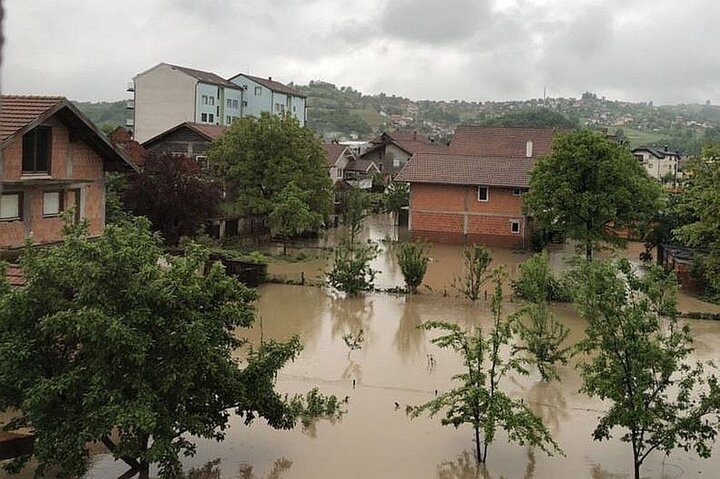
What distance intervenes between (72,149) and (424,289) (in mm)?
10317

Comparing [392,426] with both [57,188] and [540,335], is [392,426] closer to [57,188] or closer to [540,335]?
[540,335]

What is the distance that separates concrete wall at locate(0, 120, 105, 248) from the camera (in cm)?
1673

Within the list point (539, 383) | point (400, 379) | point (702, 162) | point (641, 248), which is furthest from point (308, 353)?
point (641, 248)

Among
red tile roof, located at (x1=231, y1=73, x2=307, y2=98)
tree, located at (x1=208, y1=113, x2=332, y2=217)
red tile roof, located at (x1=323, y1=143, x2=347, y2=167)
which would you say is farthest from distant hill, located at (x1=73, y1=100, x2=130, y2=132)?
tree, located at (x1=208, y1=113, x2=332, y2=217)

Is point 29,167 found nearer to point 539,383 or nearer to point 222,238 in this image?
point 539,383

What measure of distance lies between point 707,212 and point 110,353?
1268cm

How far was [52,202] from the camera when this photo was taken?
18109mm

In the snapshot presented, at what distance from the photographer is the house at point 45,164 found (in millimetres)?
16531

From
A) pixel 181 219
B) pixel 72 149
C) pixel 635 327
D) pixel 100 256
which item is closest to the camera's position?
pixel 100 256

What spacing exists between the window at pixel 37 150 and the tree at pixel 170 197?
8.33 meters

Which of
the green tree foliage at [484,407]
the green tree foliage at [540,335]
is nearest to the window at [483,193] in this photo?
the green tree foliage at [540,335]

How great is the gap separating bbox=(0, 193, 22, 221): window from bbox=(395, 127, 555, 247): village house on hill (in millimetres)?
20098

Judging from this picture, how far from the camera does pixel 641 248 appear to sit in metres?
34.4

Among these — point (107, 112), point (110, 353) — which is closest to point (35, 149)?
point (110, 353)
